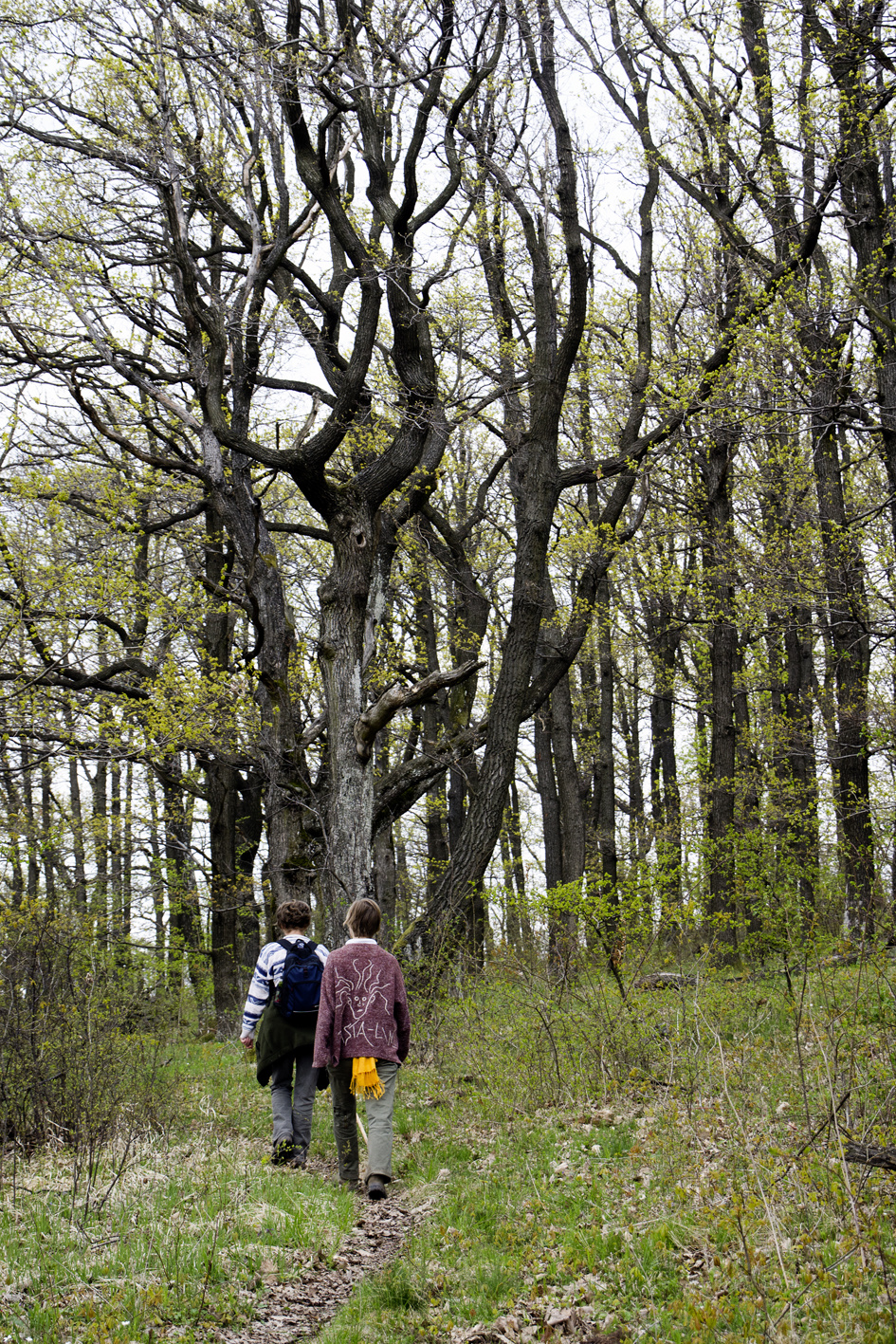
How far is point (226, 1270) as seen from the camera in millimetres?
4195

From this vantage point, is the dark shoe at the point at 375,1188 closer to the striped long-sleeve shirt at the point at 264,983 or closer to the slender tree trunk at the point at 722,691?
the striped long-sleeve shirt at the point at 264,983

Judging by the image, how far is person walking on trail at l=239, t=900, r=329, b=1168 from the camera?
6.73 meters

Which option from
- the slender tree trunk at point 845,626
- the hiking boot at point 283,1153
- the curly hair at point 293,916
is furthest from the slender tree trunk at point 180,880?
the slender tree trunk at point 845,626

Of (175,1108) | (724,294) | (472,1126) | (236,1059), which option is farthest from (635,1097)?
(724,294)

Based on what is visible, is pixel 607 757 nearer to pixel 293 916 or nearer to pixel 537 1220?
pixel 293 916

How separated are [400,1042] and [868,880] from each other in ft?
22.2

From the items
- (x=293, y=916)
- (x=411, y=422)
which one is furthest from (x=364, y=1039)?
(x=411, y=422)

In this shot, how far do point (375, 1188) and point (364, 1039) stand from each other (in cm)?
81

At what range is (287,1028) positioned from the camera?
6.78 meters

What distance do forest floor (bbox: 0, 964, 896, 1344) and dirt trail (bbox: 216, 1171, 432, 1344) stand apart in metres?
0.01

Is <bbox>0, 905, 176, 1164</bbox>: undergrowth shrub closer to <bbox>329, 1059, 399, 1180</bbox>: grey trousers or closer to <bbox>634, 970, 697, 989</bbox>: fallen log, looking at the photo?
<bbox>329, 1059, 399, 1180</bbox>: grey trousers

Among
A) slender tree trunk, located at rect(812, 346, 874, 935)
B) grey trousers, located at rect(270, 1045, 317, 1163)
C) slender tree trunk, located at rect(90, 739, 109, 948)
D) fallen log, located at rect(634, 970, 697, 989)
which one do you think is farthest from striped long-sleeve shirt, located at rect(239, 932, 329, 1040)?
slender tree trunk, located at rect(812, 346, 874, 935)

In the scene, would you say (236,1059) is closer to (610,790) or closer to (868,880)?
(868,880)

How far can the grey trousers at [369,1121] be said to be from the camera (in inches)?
230
